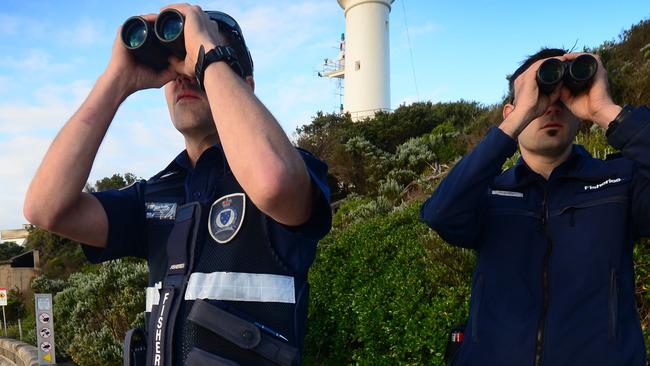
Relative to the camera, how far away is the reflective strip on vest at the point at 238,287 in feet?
4.23

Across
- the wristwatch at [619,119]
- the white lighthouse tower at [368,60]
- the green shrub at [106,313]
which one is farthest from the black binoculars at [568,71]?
the white lighthouse tower at [368,60]

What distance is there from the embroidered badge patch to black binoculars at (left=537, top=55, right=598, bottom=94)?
1.26 metres

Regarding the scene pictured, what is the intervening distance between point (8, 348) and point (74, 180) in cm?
1151

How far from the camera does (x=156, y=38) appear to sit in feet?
4.69

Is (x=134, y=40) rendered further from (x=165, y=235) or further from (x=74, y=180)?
A: (x=165, y=235)

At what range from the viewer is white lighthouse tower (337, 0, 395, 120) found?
90.3 feet

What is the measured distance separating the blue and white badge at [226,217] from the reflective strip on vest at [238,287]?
0.32 ft

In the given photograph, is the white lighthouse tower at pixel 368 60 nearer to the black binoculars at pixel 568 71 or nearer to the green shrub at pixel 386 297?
the green shrub at pixel 386 297

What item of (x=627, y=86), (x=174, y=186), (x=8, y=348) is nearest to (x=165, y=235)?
(x=174, y=186)

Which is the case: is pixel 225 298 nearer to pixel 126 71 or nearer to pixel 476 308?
pixel 126 71

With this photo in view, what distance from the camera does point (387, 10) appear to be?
94.7 feet

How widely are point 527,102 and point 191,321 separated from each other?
1274 mm

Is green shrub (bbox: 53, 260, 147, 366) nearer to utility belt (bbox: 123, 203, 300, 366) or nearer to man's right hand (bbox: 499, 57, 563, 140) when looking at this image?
utility belt (bbox: 123, 203, 300, 366)

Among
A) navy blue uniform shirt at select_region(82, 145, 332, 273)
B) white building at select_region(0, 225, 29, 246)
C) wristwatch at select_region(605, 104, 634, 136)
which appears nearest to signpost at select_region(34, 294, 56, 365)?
navy blue uniform shirt at select_region(82, 145, 332, 273)
